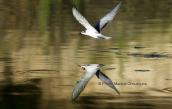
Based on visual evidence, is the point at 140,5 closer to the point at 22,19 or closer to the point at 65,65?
the point at 22,19

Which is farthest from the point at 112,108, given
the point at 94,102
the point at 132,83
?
the point at 132,83

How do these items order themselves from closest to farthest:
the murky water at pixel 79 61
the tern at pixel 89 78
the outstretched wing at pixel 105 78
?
1. the murky water at pixel 79 61
2. the tern at pixel 89 78
3. the outstretched wing at pixel 105 78

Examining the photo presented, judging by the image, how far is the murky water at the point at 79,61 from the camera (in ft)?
20.0

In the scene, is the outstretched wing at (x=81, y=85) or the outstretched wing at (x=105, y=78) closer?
the outstretched wing at (x=81, y=85)

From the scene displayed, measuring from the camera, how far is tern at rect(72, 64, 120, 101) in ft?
21.6

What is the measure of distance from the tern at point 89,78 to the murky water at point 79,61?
9 centimetres

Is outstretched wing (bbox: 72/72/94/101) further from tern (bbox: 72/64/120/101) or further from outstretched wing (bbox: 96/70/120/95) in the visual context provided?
outstretched wing (bbox: 96/70/120/95)

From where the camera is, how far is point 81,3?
22.0 meters

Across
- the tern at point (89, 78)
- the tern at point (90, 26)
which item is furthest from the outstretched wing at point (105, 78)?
the tern at point (90, 26)

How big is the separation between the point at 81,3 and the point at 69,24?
7.13 metres

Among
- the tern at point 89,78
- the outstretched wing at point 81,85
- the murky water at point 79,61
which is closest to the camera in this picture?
the murky water at point 79,61

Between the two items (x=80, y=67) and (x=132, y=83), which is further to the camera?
(x=80, y=67)

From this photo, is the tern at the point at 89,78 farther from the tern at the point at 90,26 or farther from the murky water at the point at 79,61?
the tern at the point at 90,26

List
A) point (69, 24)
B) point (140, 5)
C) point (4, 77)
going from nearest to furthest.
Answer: point (4, 77)
point (69, 24)
point (140, 5)
